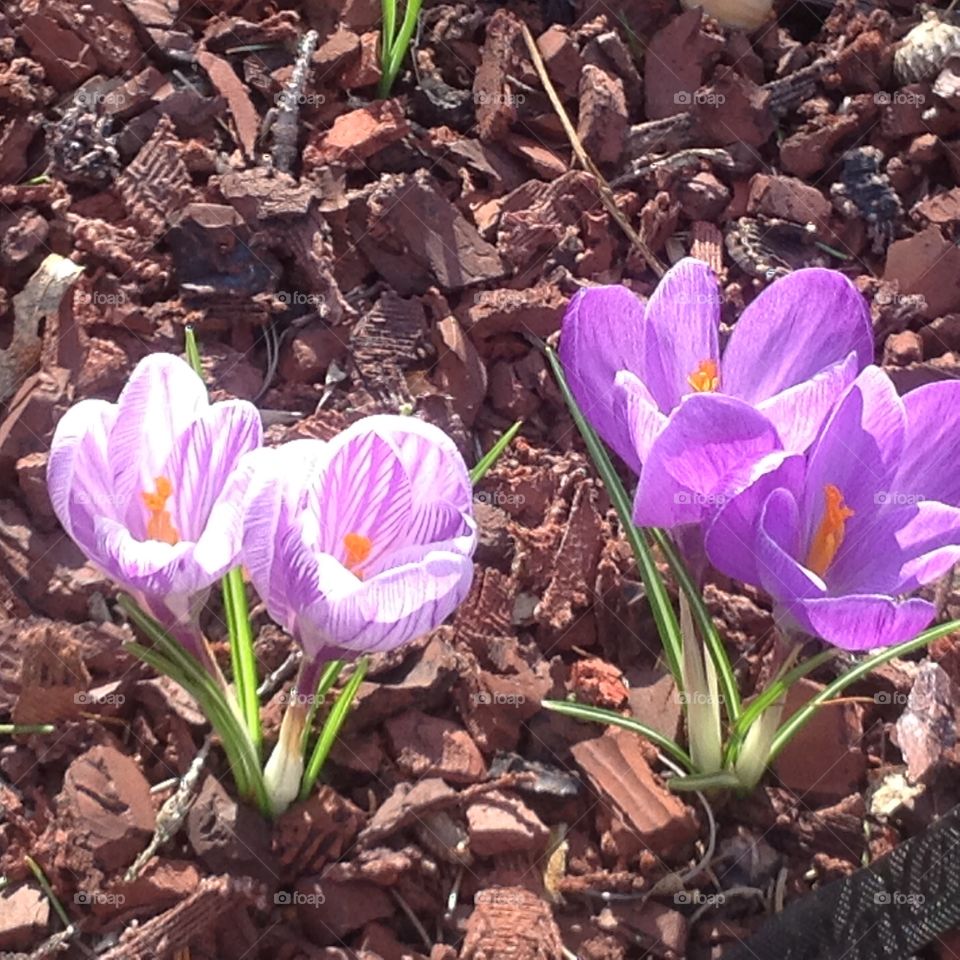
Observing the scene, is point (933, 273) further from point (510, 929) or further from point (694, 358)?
point (510, 929)

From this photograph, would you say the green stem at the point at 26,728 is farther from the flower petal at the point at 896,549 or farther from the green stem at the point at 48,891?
the flower petal at the point at 896,549

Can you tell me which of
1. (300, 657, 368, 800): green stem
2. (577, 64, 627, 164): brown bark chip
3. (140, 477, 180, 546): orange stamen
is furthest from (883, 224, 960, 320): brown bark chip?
(140, 477, 180, 546): orange stamen

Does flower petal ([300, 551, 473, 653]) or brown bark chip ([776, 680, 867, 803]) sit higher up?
flower petal ([300, 551, 473, 653])

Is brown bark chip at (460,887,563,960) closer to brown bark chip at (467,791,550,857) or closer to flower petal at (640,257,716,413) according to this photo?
brown bark chip at (467,791,550,857)

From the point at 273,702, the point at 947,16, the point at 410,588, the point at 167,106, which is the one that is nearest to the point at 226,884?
the point at 273,702

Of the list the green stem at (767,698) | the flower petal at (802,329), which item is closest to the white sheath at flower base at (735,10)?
the flower petal at (802,329)

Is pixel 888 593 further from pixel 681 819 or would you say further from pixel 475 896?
pixel 475 896
